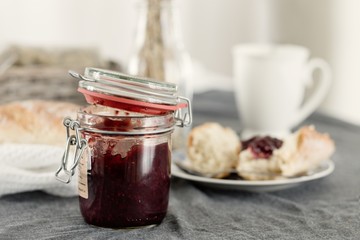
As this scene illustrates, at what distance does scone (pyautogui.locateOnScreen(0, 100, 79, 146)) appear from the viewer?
3.21 ft

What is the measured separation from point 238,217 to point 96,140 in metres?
0.22

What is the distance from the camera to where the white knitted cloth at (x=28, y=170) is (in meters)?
0.94

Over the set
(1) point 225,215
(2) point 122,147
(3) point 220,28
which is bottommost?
(3) point 220,28

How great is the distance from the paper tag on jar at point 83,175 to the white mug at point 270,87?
1.97ft

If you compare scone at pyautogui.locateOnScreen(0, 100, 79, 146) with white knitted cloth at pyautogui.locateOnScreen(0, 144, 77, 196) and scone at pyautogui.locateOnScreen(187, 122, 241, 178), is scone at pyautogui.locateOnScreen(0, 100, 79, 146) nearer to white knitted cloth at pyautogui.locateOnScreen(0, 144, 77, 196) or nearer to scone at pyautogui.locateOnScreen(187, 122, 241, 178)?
white knitted cloth at pyautogui.locateOnScreen(0, 144, 77, 196)

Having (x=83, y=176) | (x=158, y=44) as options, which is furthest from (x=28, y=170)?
(x=158, y=44)

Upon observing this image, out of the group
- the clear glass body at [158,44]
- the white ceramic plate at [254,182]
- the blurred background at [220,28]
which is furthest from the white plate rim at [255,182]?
the blurred background at [220,28]

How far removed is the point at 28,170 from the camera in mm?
979

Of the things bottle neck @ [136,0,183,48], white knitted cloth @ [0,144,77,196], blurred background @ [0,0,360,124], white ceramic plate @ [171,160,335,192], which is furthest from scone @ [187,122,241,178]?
blurred background @ [0,0,360,124]

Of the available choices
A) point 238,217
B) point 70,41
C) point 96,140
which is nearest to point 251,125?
point 238,217

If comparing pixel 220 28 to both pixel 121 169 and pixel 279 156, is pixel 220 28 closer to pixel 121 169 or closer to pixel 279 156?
pixel 279 156

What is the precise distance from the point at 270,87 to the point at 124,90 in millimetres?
630

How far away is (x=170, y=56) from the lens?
51.9 inches

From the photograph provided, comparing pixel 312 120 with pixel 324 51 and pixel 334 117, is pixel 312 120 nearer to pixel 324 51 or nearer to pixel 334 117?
pixel 334 117
